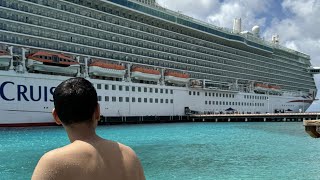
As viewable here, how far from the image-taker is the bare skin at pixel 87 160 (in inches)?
75.2

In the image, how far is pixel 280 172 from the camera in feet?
48.5

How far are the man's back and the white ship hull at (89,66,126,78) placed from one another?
45.4 m

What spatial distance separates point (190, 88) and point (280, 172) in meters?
48.3

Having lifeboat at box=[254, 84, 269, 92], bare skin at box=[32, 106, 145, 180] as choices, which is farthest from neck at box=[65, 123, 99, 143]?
lifeboat at box=[254, 84, 269, 92]

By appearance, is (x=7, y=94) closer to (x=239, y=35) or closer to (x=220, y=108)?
(x=220, y=108)

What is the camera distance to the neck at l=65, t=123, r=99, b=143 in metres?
2.15

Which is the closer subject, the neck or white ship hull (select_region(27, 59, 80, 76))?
the neck

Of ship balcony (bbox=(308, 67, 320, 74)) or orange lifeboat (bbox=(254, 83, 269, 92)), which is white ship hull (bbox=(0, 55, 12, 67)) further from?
ship balcony (bbox=(308, 67, 320, 74))

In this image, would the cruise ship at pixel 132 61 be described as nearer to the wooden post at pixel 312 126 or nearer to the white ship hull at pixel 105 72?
the white ship hull at pixel 105 72

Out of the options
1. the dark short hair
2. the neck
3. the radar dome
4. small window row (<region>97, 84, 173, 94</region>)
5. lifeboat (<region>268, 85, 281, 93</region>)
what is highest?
the radar dome

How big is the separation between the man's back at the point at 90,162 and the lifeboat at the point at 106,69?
45388 mm

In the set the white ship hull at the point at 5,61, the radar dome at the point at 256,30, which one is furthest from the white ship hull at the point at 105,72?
the radar dome at the point at 256,30

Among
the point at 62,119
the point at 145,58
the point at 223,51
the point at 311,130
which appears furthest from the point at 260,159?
the point at 223,51

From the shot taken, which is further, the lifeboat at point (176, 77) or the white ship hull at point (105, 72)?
the lifeboat at point (176, 77)
